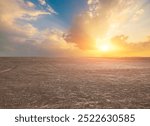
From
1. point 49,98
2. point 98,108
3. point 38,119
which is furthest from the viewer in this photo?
point 49,98

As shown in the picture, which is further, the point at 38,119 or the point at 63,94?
the point at 63,94

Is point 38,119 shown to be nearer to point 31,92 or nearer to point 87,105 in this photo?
point 87,105

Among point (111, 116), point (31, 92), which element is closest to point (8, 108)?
point (31, 92)

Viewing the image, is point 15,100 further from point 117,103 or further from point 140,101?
point 140,101

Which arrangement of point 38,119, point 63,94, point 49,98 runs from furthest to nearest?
point 63,94, point 49,98, point 38,119

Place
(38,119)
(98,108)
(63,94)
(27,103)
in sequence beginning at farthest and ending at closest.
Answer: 1. (63,94)
2. (27,103)
3. (98,108)
4. (38,119)

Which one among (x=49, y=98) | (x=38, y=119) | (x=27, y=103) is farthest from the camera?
(x=49, y=98)

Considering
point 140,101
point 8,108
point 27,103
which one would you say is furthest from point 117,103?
point 8,108

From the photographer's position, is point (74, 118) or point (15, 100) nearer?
point (74, 118)
